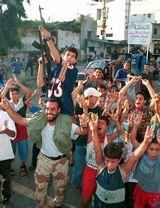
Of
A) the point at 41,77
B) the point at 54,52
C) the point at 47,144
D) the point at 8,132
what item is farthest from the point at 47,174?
the point at 41,77

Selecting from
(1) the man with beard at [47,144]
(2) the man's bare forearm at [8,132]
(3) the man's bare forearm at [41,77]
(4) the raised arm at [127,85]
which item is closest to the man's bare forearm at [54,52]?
(3) the man's bare forearm at [41,77]

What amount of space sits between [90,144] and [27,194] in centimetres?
160

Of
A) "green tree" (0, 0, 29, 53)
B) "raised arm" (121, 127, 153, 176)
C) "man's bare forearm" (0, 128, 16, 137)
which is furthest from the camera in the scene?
"green tree" (0, 0, 29, 53)

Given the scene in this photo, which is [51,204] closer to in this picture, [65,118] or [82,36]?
[65,118]

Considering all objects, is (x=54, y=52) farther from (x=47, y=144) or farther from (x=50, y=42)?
(x=47, y=144)

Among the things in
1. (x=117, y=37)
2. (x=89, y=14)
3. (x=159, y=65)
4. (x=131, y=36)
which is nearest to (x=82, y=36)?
(x=117, y=37)

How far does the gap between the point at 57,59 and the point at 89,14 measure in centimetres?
6078

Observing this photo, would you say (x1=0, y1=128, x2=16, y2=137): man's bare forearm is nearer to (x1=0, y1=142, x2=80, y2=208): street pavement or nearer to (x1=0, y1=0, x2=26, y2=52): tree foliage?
(x1=0, y1=142, x2=80, y2=208): street pavement

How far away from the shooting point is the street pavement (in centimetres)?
613

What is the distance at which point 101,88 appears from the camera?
757 centimetres

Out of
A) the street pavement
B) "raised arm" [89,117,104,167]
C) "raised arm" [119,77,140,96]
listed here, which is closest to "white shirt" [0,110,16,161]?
the street pavement

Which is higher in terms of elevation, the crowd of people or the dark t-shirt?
the dark t-shirt

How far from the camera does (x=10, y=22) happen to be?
134 feet

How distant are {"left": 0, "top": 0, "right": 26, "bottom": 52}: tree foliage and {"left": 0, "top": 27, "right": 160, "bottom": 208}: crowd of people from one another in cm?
3411
